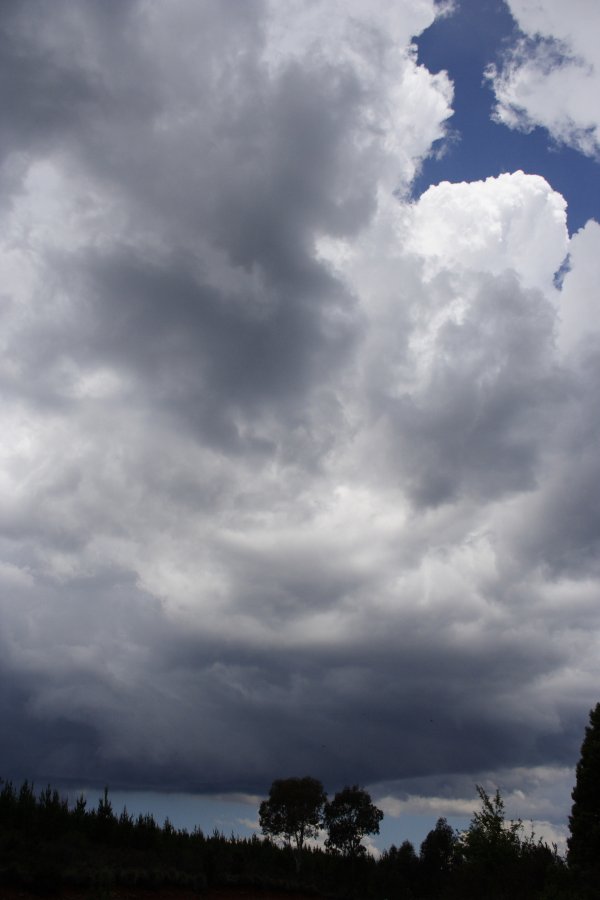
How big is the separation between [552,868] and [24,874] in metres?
29.5

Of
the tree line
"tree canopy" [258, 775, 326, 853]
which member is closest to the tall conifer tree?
the tree line

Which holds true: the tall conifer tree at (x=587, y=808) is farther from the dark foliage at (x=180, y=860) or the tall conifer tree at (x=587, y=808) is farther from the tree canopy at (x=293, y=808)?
the tree canopy at (x=293, y=808)

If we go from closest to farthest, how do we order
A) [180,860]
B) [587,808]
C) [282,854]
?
[180,860], [587,808], [282,854]

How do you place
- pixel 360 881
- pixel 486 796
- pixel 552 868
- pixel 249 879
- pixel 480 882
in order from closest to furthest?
pixel 249 879 → pixel 552 868 → pixel 480 882 → pixel 486 796 → pixel 360 881

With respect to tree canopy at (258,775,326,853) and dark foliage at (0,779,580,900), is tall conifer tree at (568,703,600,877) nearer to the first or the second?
dark foliage at (0,779,580,900)

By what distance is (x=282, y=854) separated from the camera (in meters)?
66.8

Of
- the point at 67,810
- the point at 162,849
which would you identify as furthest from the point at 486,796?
the point at 67,810

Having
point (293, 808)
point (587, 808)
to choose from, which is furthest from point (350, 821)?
point (587, 808)

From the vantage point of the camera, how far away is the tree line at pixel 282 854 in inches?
1159

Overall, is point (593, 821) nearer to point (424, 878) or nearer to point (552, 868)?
point (552, 868)

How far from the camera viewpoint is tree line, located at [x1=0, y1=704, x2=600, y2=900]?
96.6 ft

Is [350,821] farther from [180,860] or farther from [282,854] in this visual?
[180,860]

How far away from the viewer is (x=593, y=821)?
172 feet

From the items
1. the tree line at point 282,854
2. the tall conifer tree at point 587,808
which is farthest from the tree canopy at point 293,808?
the tall conifer tree at point 587,808
